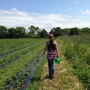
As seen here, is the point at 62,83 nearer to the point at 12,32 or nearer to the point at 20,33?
the point at 12,32

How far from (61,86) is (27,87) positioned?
4.93 feet

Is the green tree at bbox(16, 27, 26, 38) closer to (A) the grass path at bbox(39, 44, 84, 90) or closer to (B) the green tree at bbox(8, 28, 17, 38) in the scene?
(B) the green tree at bbox(8, 28, 17, 38)

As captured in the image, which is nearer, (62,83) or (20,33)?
(62,83)

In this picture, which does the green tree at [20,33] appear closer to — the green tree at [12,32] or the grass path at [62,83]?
the green tree at [12,32]

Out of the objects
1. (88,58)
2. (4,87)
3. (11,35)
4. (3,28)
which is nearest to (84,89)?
(4,87)

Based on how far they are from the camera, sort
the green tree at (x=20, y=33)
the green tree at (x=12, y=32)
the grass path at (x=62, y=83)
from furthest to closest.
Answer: the green tree at (x=20, y=33) → the green tree at (x=12, y=32) → the grass path at (x=62, y=83)

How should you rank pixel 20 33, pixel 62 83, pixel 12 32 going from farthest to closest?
pixel 20 33, pixel 12 32, pixel 62 83

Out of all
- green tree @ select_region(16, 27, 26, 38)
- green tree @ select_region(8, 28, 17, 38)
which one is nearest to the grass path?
green tree @ select_region(8, 28, 17, 38)

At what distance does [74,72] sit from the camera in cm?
881

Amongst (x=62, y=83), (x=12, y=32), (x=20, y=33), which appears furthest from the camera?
(x=20, y=33)

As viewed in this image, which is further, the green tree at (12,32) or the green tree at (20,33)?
the green tree at (20,33)

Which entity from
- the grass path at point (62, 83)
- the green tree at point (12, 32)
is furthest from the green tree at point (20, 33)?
the grass path at point (62, 83)

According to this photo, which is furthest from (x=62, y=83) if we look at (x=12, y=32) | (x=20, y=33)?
(x=20, y=33)

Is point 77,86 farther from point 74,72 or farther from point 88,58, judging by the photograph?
point 88,58
